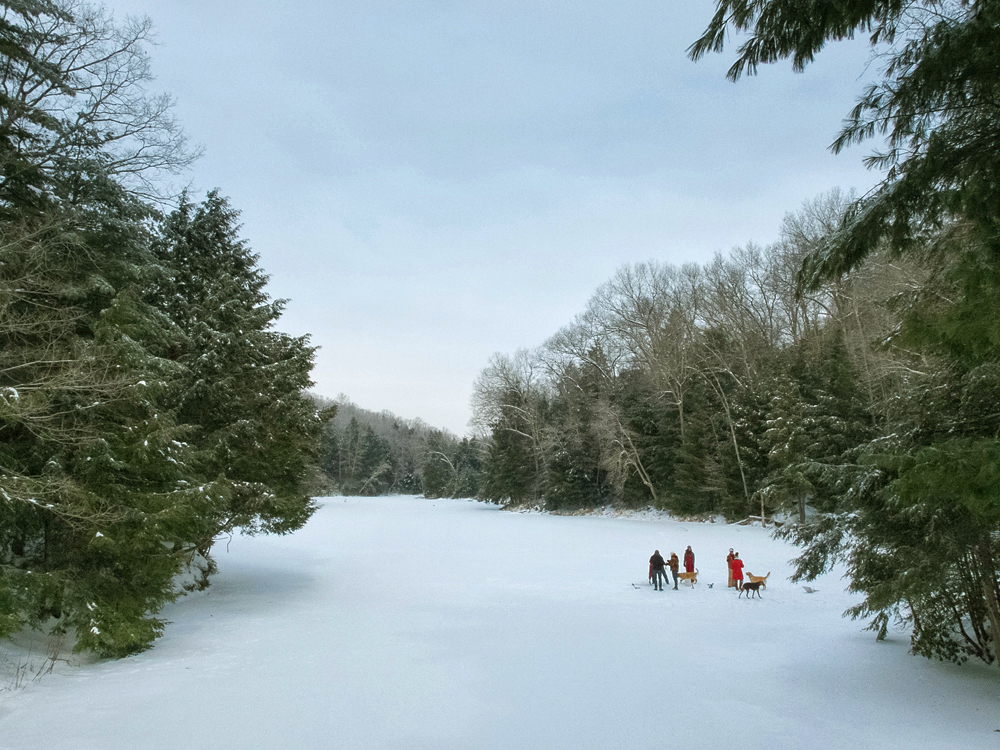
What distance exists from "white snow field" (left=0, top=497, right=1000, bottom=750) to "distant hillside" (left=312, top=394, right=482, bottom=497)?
2423 inches

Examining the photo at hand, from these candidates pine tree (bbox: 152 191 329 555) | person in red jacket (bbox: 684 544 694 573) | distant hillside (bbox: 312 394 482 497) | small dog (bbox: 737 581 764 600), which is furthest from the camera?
distant hillside (bbox: 312 394 482 497)

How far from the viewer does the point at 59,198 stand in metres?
9.35

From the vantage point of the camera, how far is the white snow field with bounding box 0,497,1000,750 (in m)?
5.68

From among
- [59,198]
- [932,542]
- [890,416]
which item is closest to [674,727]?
[932,542]

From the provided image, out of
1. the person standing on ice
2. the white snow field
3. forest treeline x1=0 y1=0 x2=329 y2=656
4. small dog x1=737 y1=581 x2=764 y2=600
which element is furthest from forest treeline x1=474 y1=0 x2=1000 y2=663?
forest treeline x1=0 y1=0 x2=329 y2=656

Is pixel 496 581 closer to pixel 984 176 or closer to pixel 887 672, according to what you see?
pixel 887 672

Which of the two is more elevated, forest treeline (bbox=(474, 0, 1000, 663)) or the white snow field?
forest treeline (bbox=(474, 0, 1000, 663))

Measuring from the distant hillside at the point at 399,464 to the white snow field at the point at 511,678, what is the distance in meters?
61.5

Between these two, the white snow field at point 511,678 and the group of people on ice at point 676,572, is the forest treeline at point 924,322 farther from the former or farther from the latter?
the group of people on ice at point 676,572

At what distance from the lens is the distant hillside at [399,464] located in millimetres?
76438

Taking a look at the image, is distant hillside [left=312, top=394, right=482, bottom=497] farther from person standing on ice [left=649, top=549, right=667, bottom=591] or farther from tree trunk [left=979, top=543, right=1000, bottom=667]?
tree trunk [left=979, top=543, right=1000, bottom=667]

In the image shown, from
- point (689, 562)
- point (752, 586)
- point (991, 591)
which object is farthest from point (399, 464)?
point (991, 591)

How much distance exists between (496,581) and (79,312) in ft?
37.1

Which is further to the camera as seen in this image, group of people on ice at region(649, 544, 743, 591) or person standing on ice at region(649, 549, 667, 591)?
person standing on ice at region(649, 549, 667, 591)
